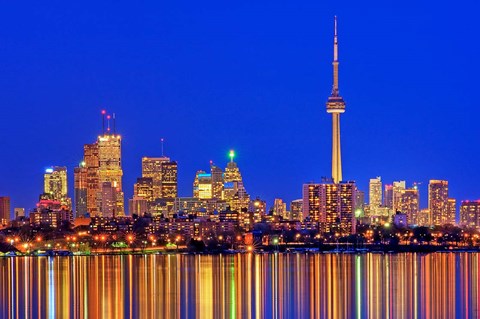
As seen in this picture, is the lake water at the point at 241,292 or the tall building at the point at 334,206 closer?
the lake water at the point at 241,292

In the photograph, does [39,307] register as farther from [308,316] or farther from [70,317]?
[308,316]

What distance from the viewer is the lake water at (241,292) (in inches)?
2051

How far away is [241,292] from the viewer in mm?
62375

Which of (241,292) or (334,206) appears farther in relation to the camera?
(334,206)

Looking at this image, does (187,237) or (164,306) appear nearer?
(164,306)

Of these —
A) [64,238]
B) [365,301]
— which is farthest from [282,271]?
[64,238]

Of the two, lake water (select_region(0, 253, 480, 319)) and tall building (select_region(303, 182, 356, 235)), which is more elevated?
tall building (select_region(303, 182, 356, 235))

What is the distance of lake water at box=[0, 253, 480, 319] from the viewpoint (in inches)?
2051

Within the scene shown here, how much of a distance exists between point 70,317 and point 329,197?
14912cm

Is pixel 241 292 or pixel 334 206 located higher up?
pixel 334 206

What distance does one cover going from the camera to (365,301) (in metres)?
57.2

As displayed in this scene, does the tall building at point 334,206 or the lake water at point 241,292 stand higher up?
the tall building at point 334,206

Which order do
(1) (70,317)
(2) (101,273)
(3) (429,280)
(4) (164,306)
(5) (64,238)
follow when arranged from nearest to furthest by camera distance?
(1) (70,317)
(4) (164,306)
(3) (429,280)
(2) (101,273)
(5) (64,238)

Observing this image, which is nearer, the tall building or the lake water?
the lake water
